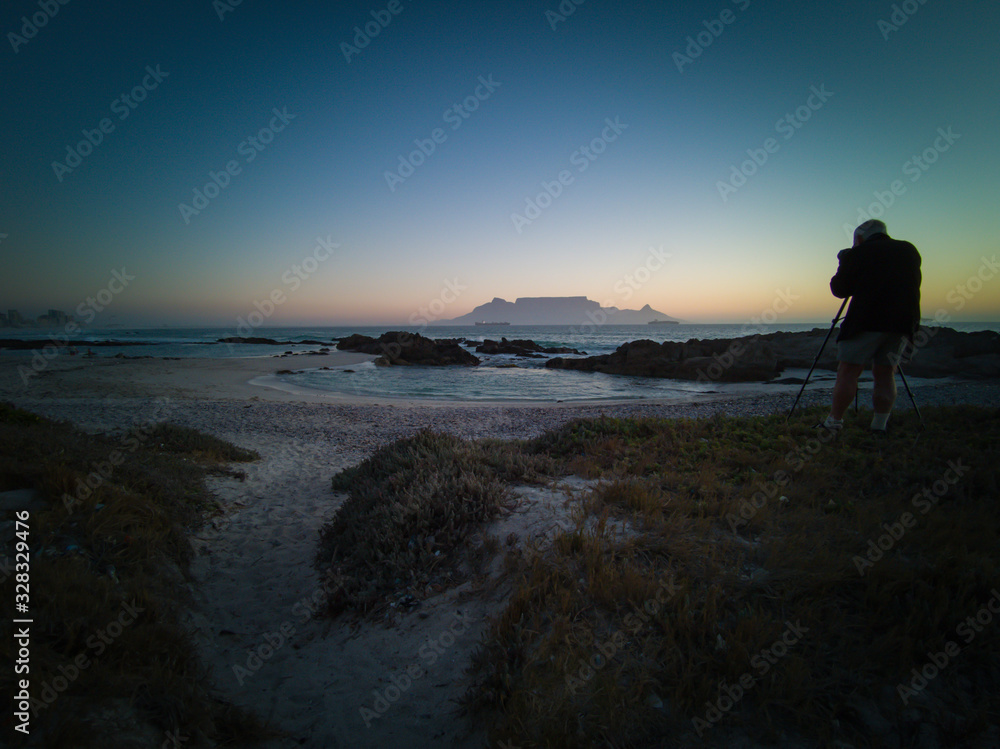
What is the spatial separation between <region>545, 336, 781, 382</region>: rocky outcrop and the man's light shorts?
21.6 meters

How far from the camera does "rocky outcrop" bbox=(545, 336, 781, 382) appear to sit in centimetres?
2562

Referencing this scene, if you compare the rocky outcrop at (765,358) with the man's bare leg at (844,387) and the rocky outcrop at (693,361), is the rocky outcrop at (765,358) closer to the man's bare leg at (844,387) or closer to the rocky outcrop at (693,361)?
the rocky outcrop at (693,361)

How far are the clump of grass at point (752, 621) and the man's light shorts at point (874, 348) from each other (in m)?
1.61

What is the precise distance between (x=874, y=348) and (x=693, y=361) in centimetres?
2363

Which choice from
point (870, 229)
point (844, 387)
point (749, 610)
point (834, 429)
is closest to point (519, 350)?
point (834, 429)

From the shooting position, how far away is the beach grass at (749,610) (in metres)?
2.11

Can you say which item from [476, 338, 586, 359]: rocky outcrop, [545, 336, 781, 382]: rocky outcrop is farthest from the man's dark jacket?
[476, 338, 586, 359]: rocky outcrop

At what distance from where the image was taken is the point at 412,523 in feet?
14.1

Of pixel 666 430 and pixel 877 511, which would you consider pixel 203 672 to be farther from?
pixel 666 430

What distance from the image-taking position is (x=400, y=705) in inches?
108

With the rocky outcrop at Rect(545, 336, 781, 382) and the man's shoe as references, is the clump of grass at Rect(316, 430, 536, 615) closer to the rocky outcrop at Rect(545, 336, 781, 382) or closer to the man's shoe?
the man's shoe

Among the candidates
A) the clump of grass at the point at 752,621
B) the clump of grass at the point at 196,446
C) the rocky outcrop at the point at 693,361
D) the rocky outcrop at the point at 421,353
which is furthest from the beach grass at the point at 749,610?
the rocky outcrop at the point at 421,353

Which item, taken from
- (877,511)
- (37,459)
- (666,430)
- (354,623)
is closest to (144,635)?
(354,623)

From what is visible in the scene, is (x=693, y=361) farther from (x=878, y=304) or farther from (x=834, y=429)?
(x=878, y=304)
